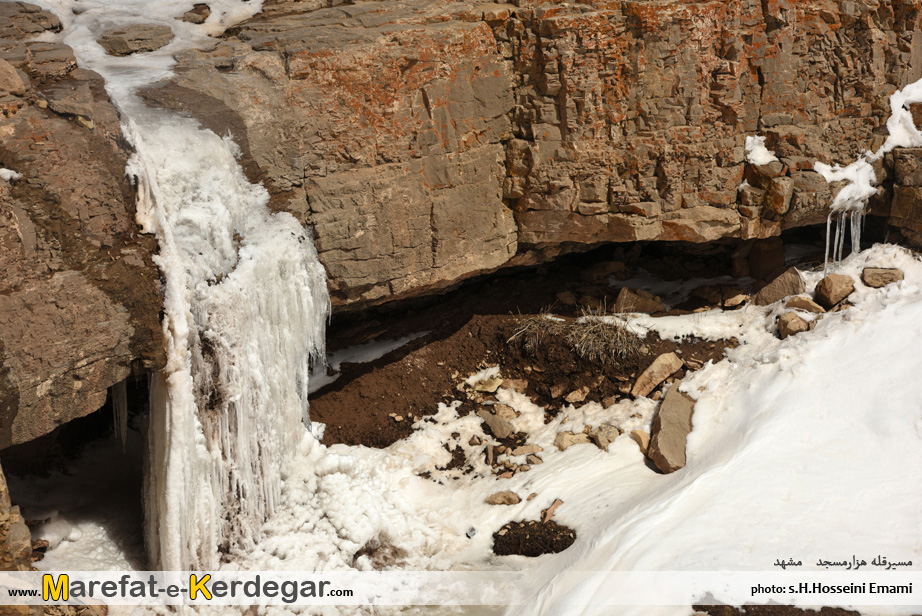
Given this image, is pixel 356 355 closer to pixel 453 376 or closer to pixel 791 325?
pixel 453 376

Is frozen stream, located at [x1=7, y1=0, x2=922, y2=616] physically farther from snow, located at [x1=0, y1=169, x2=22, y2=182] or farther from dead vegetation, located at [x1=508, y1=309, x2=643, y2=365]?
snow, located at [x1=0, y1=169, x2=22, y2=182]

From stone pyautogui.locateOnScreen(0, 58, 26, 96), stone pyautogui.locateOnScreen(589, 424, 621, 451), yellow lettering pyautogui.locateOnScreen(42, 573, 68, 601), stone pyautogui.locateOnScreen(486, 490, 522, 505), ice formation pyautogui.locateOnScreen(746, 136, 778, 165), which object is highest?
stone pyautogui.locateOnScreen(0, 58, 26, 96)

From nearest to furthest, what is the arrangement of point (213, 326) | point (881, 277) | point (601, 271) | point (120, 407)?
point (213, 326)
point (120, 407)
point (881, 277)
point (601, 271)

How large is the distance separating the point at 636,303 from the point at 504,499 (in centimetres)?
260

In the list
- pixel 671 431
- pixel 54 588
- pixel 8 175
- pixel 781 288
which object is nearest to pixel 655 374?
pixel 671 431

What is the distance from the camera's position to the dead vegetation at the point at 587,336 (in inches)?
291

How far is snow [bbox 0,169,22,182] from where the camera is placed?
4.77 meters

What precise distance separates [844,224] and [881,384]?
6.36 feet

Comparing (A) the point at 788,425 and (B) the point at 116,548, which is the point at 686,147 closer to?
(A) the point at 788,425

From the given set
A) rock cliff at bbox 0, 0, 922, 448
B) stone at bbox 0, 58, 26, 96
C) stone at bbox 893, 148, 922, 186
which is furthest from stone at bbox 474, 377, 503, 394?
stone at bbox 0, 58, 26, 96

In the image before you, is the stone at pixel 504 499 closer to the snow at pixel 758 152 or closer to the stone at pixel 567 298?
the stone at pixel 567 298

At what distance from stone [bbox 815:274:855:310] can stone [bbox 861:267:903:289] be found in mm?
142

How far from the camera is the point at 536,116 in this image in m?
7.18

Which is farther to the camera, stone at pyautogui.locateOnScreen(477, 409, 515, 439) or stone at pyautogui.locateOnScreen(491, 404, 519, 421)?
stone at pyautogui.locateOnScreen(491, 404, 519, 421)
